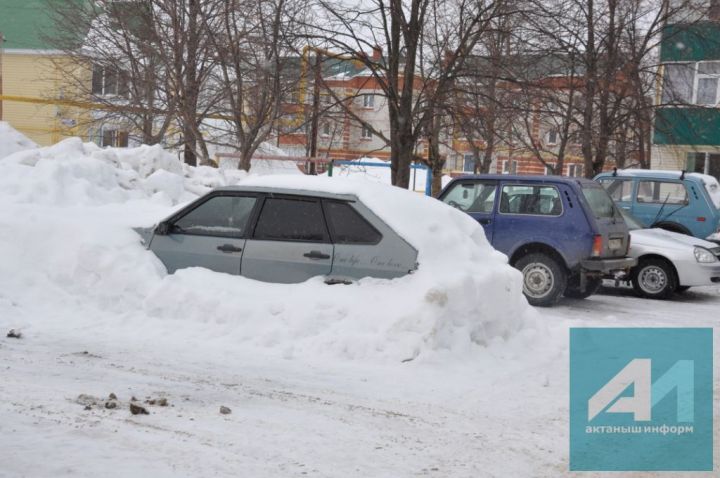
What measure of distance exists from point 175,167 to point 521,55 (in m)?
8.08

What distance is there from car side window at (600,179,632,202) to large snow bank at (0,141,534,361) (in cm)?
870

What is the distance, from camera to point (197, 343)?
25.5ft

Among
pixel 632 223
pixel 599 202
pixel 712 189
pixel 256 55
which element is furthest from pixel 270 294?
pixel 712 189

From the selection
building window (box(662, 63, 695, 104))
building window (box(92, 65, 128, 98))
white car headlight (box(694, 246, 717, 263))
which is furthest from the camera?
building window (box(92, 65, 128, 98))

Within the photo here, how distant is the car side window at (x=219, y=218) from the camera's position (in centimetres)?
897

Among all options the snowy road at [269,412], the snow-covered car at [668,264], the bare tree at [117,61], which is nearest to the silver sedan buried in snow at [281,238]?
the snowy road at [269,412]

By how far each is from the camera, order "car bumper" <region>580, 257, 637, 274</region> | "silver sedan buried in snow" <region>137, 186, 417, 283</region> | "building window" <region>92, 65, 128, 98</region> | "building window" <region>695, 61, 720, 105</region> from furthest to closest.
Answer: "building window" <region>695, 61, 720, 105</region> → "building window" <region>92, 65, 128, 98</region> → "car bumper" <region>580, 257, 637, 274</region> → "silver sedan buried in snow" <region>137, 186, 417, 283</region>

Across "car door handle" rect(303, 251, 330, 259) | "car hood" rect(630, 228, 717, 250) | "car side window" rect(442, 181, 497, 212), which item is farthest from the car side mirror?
"car hood" rect(630, 228, 717, 250)

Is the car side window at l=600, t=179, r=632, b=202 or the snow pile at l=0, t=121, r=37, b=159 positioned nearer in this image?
the snow pile at l=0, t=121, r=37, b=159

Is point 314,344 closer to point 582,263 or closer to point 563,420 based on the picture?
point 563,420

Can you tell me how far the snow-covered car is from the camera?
44.4 feet

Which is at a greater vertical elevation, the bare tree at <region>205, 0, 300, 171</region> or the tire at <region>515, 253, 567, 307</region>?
the bare tree at <region>205, 0, 300, 171</region>

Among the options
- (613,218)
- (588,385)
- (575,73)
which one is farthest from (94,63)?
(588,385)

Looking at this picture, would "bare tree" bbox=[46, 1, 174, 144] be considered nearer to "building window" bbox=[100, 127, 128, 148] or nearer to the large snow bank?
"building window" bbox=[100, 127, 128, 148]
